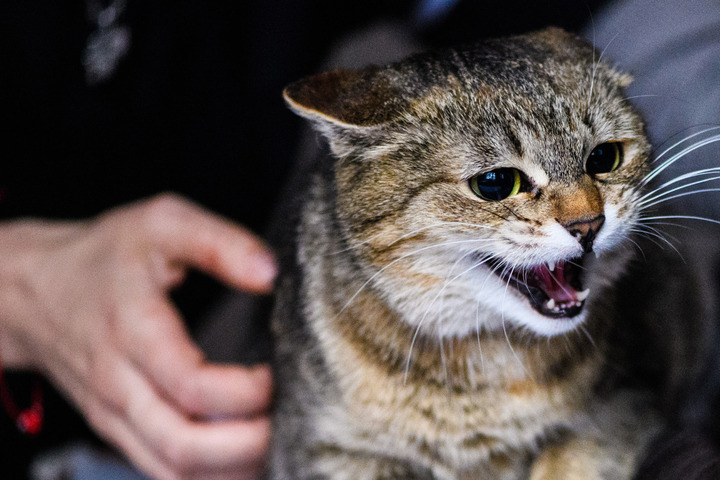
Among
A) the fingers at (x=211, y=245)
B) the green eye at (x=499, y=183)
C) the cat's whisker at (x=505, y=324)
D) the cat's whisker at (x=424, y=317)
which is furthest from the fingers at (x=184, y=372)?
the green eye at (x=499, y=183)

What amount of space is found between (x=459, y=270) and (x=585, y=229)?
162 millimetres

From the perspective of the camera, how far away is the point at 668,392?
3.30ft

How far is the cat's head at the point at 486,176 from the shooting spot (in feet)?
2.30

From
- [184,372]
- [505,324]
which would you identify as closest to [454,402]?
[505,324]

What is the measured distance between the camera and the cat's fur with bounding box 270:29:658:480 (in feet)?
2.33

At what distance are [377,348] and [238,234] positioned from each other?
404 millimetres

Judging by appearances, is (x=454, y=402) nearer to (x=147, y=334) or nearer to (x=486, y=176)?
(x=486, y=176)

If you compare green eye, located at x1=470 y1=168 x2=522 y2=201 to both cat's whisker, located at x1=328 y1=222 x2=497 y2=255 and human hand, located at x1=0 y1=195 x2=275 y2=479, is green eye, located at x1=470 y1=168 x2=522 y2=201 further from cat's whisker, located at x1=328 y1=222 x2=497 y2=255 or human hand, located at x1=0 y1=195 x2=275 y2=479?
human hand, located at x1=0 y1=195 x2=275 y2=479

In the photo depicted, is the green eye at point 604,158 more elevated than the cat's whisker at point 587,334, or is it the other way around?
the green eye at point 604,158

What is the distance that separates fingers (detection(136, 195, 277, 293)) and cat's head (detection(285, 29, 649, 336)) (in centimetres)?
35

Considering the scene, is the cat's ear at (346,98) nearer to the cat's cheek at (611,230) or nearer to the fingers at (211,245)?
the cat's cheek at (611,230)

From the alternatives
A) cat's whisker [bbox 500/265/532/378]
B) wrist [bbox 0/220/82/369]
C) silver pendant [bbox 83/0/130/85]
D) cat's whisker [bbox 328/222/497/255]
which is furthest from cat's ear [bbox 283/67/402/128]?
wrist [bbox 0/220/82/369]

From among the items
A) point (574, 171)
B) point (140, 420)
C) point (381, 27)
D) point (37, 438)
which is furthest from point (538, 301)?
point (37, 438)

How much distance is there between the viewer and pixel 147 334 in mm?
1094
